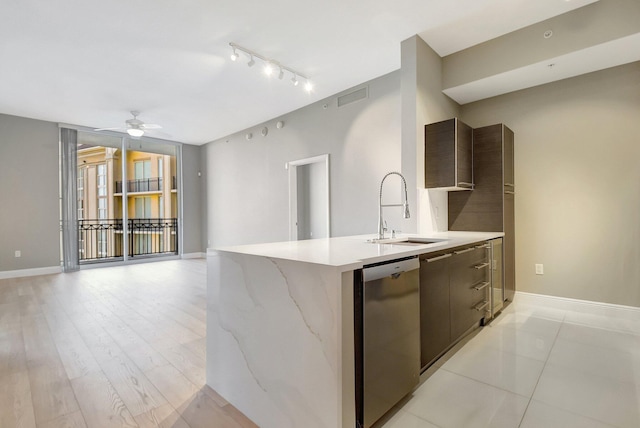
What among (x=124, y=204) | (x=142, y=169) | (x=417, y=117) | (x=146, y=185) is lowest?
(x=124, y=204)

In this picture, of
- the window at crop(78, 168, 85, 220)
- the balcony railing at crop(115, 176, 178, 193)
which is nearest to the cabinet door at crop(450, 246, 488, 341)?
the window at crop(78, 168, 85, 220)

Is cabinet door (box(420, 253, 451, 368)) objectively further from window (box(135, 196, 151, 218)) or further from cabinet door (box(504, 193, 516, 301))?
window (box(135, 196, 151, 218))

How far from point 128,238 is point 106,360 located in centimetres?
581

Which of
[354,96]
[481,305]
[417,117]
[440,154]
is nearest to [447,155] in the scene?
[440,154]

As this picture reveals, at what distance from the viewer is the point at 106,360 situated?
2.32m

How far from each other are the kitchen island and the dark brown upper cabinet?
59.6 inches

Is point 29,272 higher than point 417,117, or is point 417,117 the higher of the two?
point 417,117

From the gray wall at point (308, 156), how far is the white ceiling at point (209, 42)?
40 cm

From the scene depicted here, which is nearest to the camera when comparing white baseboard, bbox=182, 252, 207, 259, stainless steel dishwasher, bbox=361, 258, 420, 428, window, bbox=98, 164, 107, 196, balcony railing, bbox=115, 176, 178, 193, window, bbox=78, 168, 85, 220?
stainless steel dishwasher, bbox=361, 258, 420, 428

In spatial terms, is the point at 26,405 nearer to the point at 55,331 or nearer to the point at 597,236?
the point at 55,331

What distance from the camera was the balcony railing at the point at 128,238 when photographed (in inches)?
276

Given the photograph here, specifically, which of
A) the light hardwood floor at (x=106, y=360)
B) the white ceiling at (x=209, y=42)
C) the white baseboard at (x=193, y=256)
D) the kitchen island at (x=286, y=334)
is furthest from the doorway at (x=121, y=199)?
the kitchen island at (x=286, y=334)

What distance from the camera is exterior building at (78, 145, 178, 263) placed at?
6.91 m

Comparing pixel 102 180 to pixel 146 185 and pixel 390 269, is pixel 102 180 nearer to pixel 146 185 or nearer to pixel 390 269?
pixel 146 185
